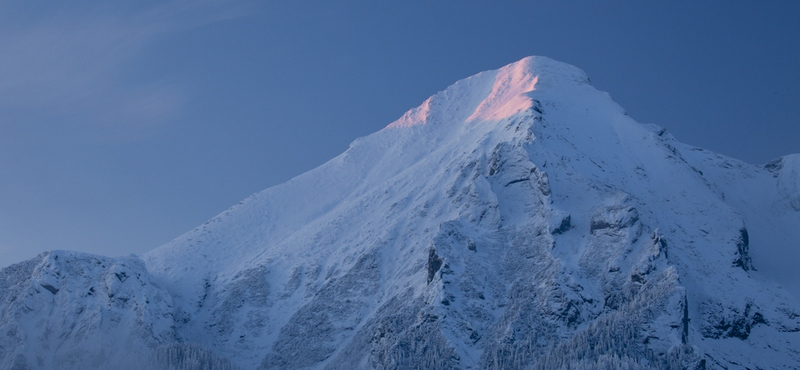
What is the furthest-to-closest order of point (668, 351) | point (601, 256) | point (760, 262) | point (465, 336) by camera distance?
point (760, 262)
point (601, 256)
point (465, 336)
point (668, 351)

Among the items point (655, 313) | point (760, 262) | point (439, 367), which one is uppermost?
point (760, 262)

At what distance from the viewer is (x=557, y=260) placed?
177000 mm

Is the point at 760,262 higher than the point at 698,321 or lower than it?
higher

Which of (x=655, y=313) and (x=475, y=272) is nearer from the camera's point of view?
(x=655, y=313)

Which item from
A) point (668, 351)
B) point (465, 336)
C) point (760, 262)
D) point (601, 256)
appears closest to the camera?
point (668, 351)

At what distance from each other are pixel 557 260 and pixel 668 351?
99.7ft

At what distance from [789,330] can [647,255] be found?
29.7 m

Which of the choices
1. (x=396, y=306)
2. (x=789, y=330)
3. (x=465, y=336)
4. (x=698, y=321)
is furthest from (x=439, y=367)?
(x=789, y=330)

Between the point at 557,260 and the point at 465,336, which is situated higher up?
the point at 557,260

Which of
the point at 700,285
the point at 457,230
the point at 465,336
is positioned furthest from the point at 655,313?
the point at 457,230

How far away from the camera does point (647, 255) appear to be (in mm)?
173250

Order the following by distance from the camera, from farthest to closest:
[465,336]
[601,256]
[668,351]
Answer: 1. [601,256]
2. [465,336]
3. [668,351]

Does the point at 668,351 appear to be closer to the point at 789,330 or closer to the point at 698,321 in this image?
the point at 698,321

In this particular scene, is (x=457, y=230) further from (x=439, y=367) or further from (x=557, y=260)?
(x=439, y=367)
